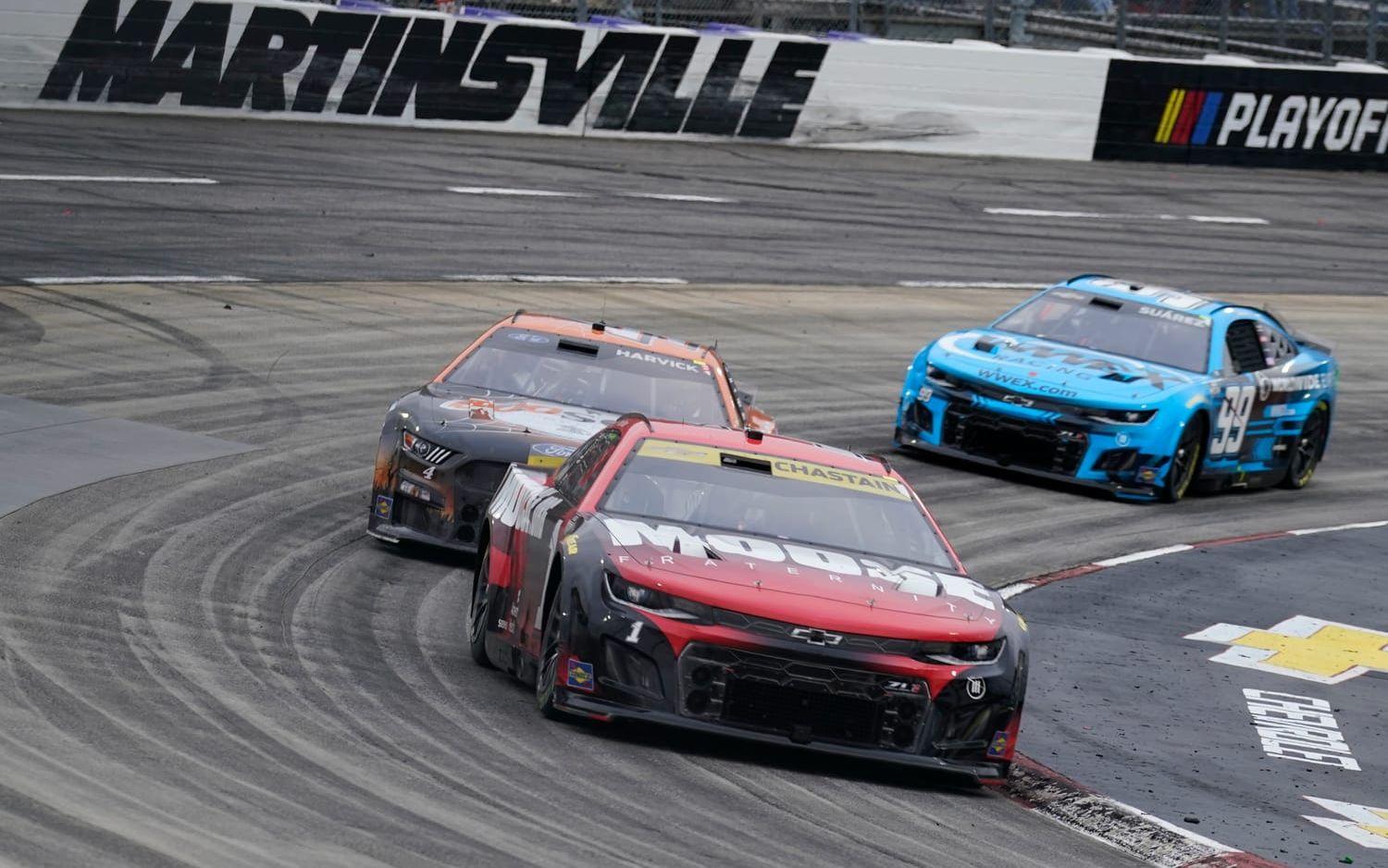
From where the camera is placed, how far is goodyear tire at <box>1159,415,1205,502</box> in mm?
15656

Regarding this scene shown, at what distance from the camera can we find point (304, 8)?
1039 inches

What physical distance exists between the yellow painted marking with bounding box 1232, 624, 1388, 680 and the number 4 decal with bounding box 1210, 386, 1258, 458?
4.10 metres

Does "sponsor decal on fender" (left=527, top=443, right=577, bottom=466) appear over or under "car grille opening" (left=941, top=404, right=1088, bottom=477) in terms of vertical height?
over

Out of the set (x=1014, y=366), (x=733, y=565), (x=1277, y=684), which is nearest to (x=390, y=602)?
(x=733, y=565)

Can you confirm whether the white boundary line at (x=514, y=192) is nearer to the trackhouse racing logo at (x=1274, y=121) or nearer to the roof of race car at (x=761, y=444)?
the trackhouse racing logo at (x=1274, y=121)

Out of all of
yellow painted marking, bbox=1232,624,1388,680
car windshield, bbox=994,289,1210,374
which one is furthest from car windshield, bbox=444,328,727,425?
car windshield, bbox=994,289,1210,374

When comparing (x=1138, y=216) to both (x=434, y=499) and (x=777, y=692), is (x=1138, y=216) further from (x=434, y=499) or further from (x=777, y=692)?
(x=777, y=692)

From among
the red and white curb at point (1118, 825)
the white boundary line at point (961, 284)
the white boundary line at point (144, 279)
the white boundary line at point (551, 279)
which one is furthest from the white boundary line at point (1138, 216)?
the red and white curb at point (1118, 825)

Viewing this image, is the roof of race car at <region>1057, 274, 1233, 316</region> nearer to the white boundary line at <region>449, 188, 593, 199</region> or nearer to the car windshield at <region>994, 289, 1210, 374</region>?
the car windshield at <region>994, 289, 1210, 374</region>

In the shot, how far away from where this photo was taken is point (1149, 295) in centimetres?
1697

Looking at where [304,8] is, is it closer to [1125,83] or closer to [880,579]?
[1125,83]

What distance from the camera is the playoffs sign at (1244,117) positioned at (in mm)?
31672

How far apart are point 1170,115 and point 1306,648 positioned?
21.7 metres

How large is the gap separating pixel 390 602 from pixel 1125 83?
918 inches
